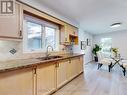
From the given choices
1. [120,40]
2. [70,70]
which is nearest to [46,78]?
[70,70]

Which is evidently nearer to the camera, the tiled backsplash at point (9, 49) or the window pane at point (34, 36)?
the tiled backsplash at point (9, 49)

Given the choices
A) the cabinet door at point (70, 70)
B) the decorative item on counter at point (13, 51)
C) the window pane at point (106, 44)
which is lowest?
the cabinet door at point (70, 70)

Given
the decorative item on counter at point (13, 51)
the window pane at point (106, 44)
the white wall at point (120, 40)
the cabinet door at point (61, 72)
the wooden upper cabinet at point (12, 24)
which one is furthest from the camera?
the window pane at point (106, 44)

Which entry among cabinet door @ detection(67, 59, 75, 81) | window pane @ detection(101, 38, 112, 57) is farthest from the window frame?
window pane @ detection(101, 38, 112, 57)

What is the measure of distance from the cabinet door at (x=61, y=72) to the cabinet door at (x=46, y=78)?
0.74ft

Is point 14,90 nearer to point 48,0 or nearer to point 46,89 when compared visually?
point 46,89

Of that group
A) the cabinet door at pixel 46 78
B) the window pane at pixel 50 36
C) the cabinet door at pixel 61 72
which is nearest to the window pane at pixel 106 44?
the window pane at pixel 50 36

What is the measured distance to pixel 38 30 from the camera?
3.91 m

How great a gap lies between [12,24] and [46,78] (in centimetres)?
136

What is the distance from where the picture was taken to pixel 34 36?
372 cm

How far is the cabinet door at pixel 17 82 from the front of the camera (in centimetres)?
189

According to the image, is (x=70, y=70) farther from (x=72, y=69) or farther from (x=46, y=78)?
(x=46, y=78)

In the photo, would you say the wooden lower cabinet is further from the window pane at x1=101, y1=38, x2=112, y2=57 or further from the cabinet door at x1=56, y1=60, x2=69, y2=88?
the window pane at x1=101, y1=38, x2=112, y2=57

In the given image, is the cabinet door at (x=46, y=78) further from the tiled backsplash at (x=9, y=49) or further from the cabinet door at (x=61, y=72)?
the tiled backsplash at (x=9, y=49)
